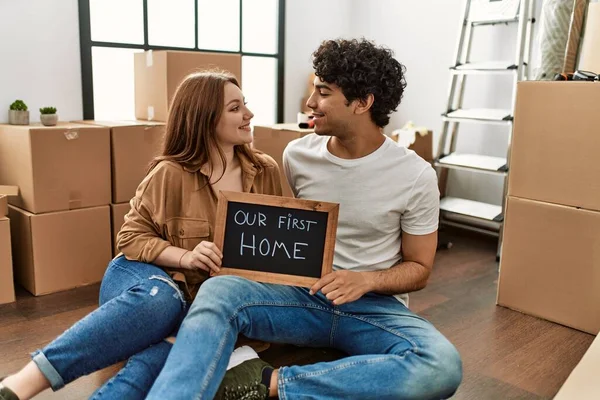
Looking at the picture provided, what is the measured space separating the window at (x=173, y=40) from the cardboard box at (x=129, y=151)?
1.72ft

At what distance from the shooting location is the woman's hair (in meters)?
1.75

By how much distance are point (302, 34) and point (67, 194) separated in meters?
2.11

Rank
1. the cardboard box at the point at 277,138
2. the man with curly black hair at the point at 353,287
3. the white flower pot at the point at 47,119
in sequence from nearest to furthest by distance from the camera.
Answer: the man with curly black hair at the point at 353,287 → the white flower pot at the point at 47,119 → the cardboard box at the point at 277,138

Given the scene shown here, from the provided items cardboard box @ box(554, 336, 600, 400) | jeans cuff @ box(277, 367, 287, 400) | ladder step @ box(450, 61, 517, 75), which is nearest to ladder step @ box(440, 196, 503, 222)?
ladder step @ box(450, 61, 517, 75)

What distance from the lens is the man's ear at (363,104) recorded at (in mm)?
1643

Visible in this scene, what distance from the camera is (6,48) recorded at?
2.63 meters

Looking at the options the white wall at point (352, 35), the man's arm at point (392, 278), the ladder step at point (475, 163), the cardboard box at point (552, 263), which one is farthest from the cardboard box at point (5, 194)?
the ladder step at point (475, 163)

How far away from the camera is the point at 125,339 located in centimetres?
142

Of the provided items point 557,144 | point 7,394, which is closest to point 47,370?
point 7,394

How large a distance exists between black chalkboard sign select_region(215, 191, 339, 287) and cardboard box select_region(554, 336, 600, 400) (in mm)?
686

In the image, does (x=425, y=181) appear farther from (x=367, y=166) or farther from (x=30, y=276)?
(x=30, y=276)

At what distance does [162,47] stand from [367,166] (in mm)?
2149

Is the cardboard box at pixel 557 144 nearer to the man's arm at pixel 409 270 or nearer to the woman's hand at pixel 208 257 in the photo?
the man's arm at pixel 409 270

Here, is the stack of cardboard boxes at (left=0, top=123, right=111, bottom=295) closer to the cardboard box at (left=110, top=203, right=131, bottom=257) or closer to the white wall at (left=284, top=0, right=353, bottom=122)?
the cardboard box at (left=110, top=203, right=131, bottom=257)
